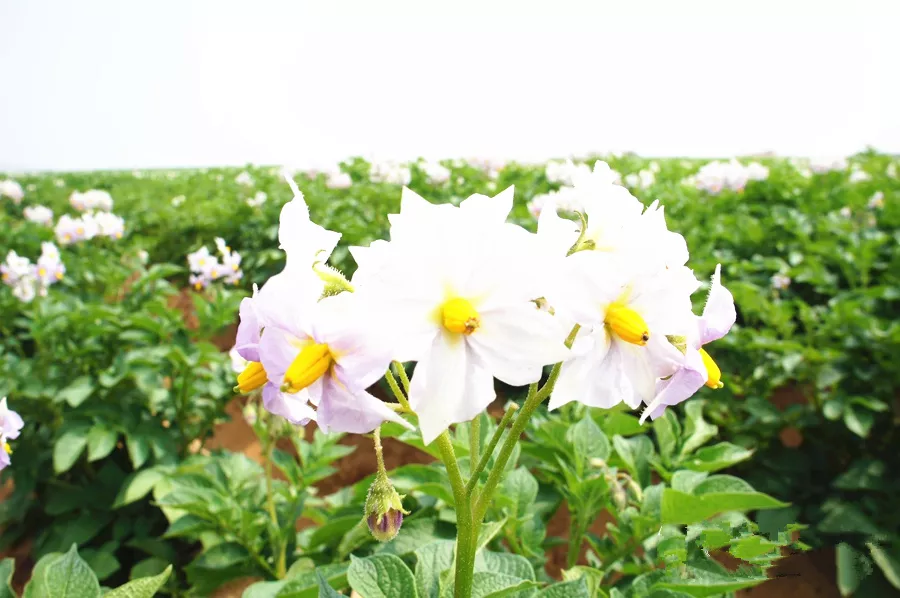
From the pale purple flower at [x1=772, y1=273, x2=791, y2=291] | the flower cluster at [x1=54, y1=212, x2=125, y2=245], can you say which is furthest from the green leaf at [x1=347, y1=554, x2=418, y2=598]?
the flower cluster at [x1=54, y1=212, x2=125, y2=245]

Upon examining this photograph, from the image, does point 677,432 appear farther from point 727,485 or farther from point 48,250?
point 48,250

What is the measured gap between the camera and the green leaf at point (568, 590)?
982mm

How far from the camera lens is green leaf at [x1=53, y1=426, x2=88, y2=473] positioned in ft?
7.80

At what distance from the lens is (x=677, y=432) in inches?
74.4

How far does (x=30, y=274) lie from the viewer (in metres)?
3.55

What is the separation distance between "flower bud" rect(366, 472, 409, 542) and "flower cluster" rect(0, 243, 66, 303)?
3366 millimetres

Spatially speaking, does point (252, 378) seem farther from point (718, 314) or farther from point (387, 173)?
point (387, 173)

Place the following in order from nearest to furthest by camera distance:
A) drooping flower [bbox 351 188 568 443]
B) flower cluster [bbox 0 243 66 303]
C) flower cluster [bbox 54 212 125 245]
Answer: drooping flower [bbox 351 188 568 443] < flower cluster [bbox 0 243 66 303] < flower cluster [bbox 54 212 125 245]

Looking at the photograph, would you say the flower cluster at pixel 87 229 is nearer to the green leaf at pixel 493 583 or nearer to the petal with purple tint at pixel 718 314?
the green leaf at pixel 493 583

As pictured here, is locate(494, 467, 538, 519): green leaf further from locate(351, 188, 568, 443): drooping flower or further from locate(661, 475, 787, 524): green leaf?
locate(351, 188, 568, 443): drooping flower

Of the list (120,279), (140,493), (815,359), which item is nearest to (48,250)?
(120,279)

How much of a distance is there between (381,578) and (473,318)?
0.55 meters

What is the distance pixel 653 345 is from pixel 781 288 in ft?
13.2

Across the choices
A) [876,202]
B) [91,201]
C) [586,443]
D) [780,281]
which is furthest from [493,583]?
[91,201]
